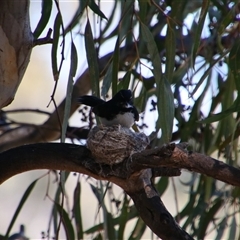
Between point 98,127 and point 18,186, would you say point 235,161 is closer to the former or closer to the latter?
point 98,127

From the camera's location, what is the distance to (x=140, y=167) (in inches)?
78.5

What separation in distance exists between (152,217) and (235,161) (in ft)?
3.47

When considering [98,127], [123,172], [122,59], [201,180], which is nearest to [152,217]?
[123,172]

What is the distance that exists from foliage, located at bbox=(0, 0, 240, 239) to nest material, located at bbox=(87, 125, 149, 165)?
0.37ft

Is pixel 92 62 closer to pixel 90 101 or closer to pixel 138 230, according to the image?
pixel 90 101

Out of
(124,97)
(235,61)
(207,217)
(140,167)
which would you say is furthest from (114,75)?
(207,217)

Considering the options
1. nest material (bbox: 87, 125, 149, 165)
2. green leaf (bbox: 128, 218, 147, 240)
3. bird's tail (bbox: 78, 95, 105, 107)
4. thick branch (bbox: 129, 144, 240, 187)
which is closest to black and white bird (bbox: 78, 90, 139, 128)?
bird's tail (bbox: 78, 95, 105, 107)

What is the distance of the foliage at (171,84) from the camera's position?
8.05 feet

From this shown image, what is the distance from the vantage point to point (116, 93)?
2674 mm

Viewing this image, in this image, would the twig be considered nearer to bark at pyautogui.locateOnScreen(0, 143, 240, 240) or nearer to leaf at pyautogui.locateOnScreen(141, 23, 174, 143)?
bark at pyautogui.locateOnScreen(0, 143, 240, 240)

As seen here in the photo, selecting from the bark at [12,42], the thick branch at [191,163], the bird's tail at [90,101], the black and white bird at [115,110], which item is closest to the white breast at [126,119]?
the black and white bird at [115,110]

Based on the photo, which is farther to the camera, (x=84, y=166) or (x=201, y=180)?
(x=201, y=180)

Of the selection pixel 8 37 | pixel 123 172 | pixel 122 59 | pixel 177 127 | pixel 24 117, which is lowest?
pixel 123 172

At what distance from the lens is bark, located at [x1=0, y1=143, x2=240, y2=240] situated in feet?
6.24
